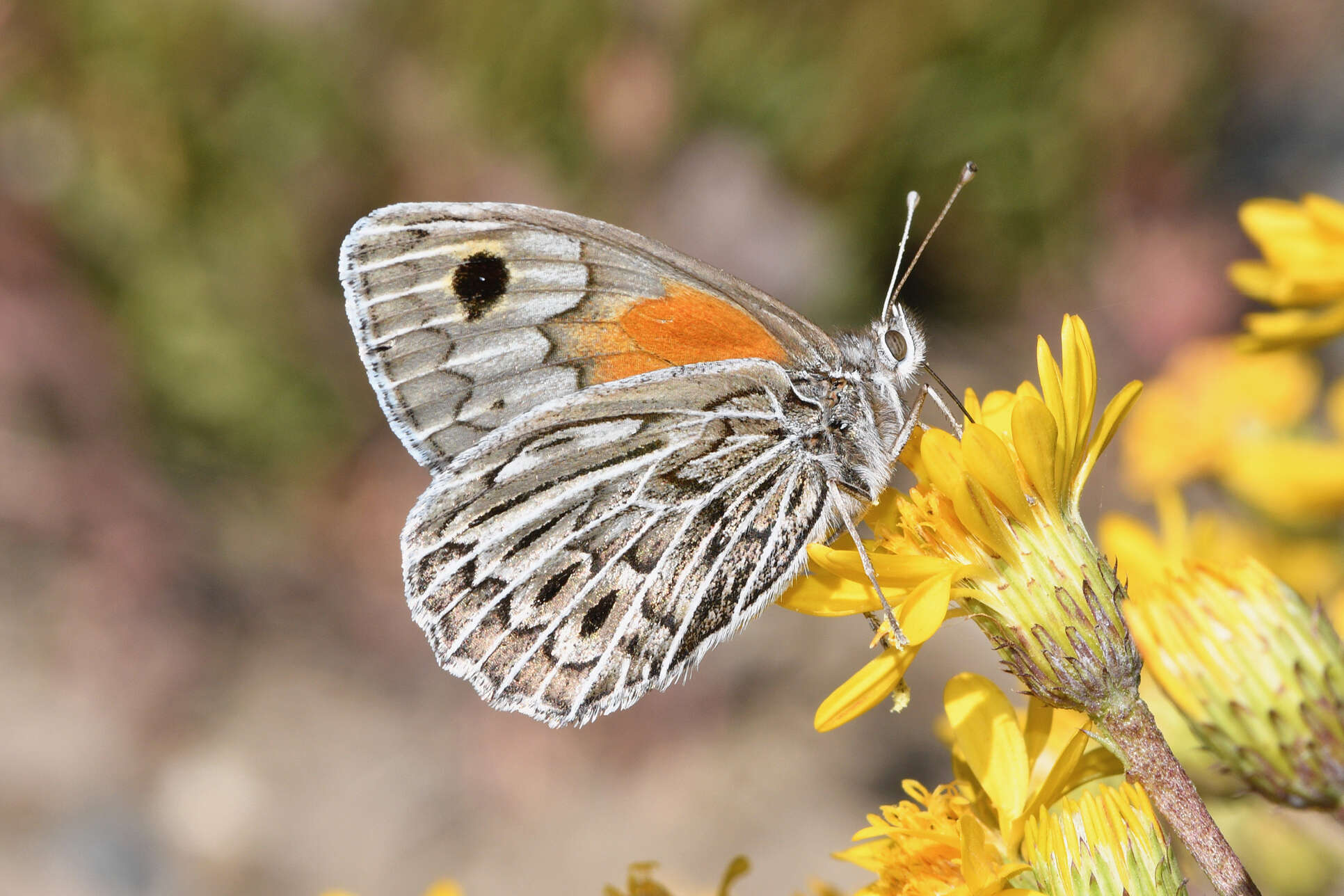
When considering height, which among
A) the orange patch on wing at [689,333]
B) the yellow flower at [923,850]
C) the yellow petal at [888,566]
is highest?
the orange patch on wing at [689,333]

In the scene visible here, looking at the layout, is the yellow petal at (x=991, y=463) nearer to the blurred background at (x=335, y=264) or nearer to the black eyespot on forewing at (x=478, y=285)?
the black eyespot on forewing at (x=478, y=285)

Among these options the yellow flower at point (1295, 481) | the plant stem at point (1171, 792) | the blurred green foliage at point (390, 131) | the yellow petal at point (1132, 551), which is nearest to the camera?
the plant stem at point (1171, 792)

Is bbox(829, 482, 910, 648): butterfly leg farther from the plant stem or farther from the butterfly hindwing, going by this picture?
the butterfly hindwing

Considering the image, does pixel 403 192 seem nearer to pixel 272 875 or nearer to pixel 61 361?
pixel 61 361

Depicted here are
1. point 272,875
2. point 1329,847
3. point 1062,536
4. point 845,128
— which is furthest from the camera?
point 845,128

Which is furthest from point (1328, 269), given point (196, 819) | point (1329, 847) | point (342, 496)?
point (196, 819)

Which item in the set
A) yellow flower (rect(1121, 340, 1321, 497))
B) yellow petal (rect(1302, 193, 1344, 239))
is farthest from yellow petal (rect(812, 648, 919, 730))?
yellow flower (rect(1121, 340, 1321, 497))

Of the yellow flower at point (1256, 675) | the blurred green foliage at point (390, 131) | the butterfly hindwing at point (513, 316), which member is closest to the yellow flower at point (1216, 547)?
the yellow flower at point (1256, 675)
